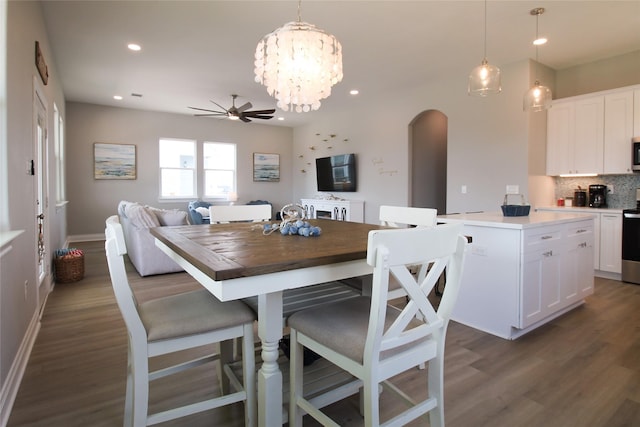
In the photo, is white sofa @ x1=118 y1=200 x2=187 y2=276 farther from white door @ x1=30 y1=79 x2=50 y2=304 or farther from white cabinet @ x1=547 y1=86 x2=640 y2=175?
white cabinet @ x1=547 y1=86 x2=640 y2=175

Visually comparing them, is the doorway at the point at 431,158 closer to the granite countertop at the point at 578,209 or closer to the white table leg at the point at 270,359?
the granite countertop at the point at 578,209

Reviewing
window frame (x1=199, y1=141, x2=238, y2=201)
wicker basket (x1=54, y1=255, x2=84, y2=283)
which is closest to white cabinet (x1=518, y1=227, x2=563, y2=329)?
wicker basket (x1=54, y1=255, x2=84, y2=283)

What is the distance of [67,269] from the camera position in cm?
409

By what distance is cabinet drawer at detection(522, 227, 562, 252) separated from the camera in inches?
98.5

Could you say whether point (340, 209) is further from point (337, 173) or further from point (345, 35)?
point (345, 35)

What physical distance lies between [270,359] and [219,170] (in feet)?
25.2

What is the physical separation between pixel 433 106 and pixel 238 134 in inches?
196

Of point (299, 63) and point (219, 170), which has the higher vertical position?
point (299, 63)

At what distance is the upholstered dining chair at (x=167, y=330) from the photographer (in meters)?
1.29

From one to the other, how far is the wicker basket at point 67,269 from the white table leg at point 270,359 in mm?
3828

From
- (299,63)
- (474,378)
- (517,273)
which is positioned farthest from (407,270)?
(517,273)

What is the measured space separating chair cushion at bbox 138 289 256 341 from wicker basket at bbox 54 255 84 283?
3.33 metres

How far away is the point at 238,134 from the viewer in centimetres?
867

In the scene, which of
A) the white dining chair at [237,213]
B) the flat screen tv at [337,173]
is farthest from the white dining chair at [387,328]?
the flat screen tv at [337,173]
